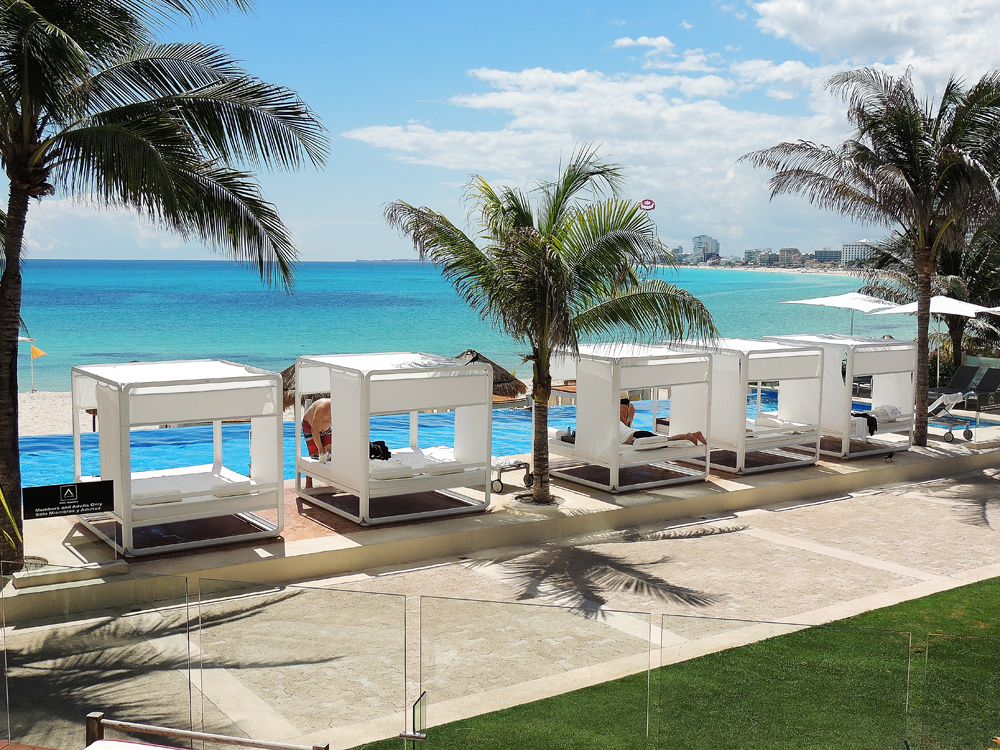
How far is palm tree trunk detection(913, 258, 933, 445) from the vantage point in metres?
15.9

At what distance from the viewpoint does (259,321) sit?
272 feet

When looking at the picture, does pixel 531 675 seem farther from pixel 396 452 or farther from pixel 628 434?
pixel 628 434

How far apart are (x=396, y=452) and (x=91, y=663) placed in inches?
254

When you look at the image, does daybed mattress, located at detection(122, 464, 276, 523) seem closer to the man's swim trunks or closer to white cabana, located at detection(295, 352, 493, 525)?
white cabana, located at detection(295, 352, 493, 525)

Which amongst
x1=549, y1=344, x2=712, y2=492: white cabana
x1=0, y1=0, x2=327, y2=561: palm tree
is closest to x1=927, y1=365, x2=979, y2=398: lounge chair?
x1=549, y1=344, x2=712, y2=492: white cabana

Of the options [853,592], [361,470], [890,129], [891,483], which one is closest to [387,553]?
[361,470]

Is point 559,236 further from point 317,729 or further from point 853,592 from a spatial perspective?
point 317,729

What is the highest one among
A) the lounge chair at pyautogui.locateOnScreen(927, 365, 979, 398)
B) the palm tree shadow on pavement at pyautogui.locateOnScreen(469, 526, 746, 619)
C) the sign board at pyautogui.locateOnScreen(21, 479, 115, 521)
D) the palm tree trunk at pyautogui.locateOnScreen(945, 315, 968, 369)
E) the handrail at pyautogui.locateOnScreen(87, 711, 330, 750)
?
the palm tree trunk at pyautogui.locateOnScreen(945, 315, 968, 369)

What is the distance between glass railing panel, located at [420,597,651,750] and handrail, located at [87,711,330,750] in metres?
0.72

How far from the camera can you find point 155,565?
29.6ft

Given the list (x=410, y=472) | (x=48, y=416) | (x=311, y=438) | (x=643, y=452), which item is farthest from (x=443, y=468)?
(x=48, y=416)

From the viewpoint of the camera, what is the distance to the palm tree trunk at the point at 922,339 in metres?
15.9

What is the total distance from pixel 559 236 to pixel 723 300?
11300cm

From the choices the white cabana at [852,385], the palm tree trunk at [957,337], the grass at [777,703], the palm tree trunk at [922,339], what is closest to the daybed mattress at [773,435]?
the white cabana at [852,385]
